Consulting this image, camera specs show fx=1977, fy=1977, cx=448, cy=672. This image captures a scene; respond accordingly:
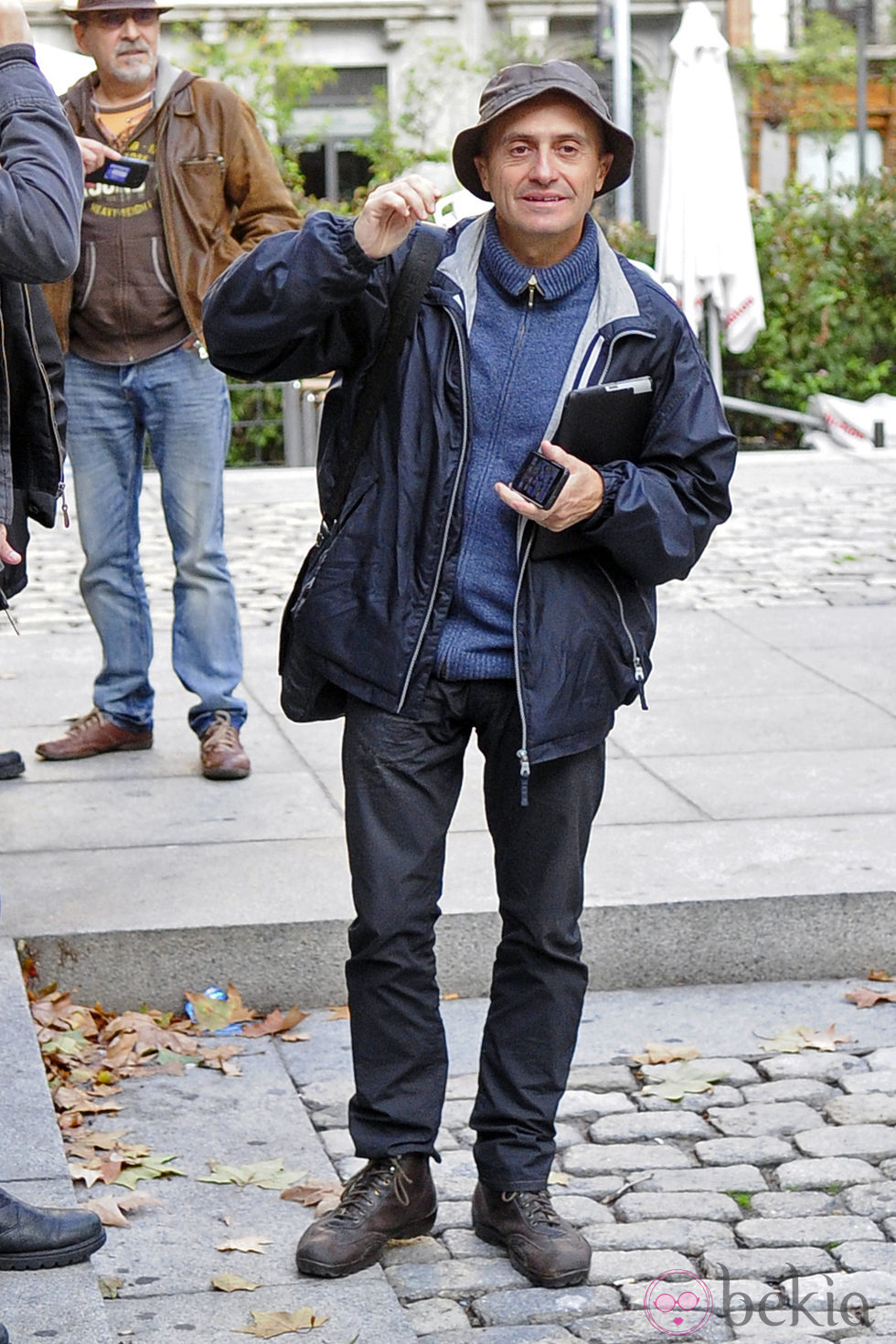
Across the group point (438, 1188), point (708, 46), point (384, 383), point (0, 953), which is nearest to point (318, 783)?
point (0, 953)

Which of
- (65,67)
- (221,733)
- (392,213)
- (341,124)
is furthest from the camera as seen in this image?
(341,124)

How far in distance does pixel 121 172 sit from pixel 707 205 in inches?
382

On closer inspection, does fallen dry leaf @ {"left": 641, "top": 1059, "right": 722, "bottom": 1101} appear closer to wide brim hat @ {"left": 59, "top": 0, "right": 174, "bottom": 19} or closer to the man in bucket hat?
the man in bucket hat

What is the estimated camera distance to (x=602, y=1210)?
369cm

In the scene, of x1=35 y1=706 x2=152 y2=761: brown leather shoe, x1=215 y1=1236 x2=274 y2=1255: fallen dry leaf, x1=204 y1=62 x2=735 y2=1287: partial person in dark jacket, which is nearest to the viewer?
x1=204 y1=62 x2=735 y2=1287: partial person in dark jacket

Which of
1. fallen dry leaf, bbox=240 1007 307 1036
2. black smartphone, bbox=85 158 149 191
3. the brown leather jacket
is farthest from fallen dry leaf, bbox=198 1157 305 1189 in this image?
black smartphone, bbox=85 158 149 191

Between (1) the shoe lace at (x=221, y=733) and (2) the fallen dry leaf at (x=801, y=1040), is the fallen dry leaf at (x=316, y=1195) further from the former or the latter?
(1) the shoe lace at (x=221, y=733)

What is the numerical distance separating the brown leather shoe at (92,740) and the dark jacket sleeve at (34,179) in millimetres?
3225

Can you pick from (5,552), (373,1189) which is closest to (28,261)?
(5,552)

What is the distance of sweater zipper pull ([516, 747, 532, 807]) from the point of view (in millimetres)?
3297

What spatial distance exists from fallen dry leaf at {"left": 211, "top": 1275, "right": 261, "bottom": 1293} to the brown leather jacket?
318 centimetres

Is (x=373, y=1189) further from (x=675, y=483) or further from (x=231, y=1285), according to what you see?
(x=675, y=483)

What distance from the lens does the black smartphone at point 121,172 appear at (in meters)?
5.54

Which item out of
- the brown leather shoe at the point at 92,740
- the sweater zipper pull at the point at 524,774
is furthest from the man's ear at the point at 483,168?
the brown leather shoe at the point at 92,740
